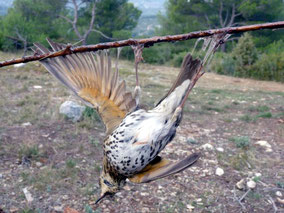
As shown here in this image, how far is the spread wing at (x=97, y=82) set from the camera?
216 centimetres

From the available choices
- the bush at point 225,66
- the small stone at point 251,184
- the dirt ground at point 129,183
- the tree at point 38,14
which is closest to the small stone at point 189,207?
the dirt ground at point 129,183

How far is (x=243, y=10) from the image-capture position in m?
19.6

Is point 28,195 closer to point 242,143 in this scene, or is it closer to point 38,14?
point 242,143

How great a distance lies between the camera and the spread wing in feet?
7.10

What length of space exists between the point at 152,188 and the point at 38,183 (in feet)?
4.25

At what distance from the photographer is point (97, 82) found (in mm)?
2547

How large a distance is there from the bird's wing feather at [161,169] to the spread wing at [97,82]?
48 cm

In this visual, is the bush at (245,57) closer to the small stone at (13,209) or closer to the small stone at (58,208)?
the small stone at (58,208)

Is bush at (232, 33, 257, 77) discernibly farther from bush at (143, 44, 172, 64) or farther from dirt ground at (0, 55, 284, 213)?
dirt ground at (0, 55, 284, 213)

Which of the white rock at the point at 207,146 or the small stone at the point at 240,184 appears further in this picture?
the white rock at the point at 207,146

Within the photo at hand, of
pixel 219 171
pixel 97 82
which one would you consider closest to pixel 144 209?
pixel 219 171

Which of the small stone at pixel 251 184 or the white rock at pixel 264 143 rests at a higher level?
the small stone at pixel 251 184

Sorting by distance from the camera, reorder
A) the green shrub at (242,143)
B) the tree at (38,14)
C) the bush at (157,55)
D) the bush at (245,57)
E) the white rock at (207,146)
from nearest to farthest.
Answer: the white rock at (207,146), the green shrub at (242,143), the bush at (245,57), the tree at (38,14), the bush at (157,55)

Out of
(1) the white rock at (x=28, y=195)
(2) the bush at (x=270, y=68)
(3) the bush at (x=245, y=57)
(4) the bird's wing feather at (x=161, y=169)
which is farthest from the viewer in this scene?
(3) the bush at (x=245, y=57)
